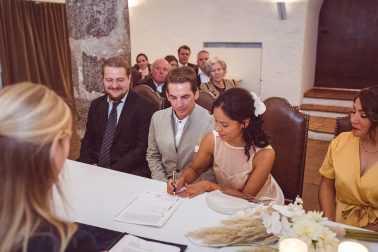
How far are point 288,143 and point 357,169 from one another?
1.56ft

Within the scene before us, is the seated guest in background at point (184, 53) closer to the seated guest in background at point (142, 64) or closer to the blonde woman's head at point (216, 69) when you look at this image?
the seated guest in background at point (142, 64)

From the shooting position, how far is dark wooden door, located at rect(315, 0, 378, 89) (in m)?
6.48

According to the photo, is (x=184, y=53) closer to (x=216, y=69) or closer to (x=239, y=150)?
(x=216, y=69)

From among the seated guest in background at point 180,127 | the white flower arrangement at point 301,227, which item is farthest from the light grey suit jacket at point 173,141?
the white flower arrangement at point 301,227

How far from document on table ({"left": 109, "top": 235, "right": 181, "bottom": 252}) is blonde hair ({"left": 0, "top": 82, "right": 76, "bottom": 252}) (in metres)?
0.47

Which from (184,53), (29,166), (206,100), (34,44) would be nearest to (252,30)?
(184,53)

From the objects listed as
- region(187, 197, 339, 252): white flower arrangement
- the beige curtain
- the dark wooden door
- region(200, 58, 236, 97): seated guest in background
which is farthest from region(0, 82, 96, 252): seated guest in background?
the dark wooden door

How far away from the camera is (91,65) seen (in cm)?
299

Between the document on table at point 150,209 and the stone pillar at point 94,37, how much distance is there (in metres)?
1.61

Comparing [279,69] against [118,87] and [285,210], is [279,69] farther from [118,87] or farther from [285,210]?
[285,210]

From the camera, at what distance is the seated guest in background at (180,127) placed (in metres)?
2.27

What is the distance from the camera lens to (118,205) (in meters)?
1.58

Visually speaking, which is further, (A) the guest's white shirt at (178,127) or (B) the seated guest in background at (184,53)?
(B) the seated guest in background at (184,53)

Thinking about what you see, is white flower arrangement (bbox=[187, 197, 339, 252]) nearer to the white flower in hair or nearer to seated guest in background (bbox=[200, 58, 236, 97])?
the white flower in hair
